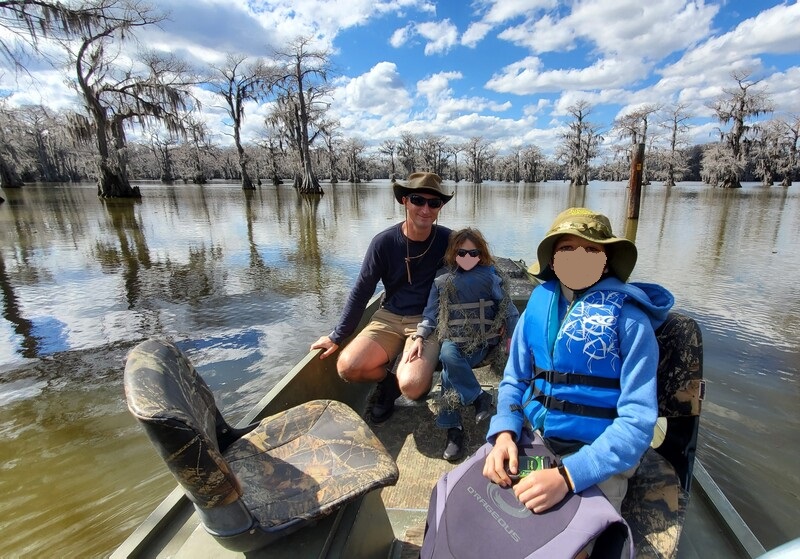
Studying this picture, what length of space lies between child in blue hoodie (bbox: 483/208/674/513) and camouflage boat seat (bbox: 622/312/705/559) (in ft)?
0.46

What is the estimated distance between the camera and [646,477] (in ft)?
5.41

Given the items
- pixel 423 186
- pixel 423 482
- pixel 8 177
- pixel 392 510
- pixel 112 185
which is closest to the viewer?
pixel 392 510

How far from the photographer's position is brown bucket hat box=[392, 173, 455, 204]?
294cm

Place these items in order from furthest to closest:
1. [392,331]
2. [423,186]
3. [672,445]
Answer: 1. [392,331]
2. [423,186]
3. [672,445]

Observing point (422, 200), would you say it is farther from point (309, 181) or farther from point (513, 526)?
point (309, 181)

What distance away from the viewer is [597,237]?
1.59 metres

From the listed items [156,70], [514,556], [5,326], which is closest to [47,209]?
[156,70]

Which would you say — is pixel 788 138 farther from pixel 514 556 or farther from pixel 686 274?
pixel 514 556

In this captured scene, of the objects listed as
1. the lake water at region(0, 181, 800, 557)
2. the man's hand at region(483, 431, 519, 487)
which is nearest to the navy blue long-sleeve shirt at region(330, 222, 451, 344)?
the man's hand at region(483, 431, 519, 487)

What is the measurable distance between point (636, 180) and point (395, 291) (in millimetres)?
15450

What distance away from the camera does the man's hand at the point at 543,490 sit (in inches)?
54.5

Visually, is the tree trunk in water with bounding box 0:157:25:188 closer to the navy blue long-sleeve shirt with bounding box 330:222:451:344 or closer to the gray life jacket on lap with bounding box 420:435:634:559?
the navy blue long-sleeve shirt with bounding box 330:222:451:344

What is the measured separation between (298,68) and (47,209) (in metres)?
21.5

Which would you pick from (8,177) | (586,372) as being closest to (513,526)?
(586,372)
